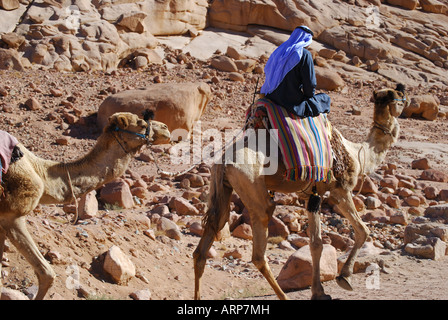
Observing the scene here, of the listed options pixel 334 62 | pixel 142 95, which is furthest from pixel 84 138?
pixel 334 62

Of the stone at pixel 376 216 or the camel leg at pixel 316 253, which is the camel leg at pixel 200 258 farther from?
the stone at pixel 376 216

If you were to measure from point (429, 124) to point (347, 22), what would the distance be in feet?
30.9

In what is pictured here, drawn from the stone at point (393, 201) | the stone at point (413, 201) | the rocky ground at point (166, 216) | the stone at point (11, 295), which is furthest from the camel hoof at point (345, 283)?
the stone at point (413, 201)

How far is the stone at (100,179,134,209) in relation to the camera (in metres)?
9.88

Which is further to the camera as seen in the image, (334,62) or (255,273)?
(334,62)

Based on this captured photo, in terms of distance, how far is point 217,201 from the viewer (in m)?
5.78

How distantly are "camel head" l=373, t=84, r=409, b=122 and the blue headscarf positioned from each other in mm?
1390

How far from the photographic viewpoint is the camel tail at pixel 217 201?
574cm

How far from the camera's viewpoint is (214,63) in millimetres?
21531

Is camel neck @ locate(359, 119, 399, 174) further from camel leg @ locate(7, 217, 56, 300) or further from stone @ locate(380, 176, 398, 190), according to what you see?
stone @ locate(380, 176, 398, 190)

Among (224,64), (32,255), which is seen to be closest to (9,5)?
(224,64)

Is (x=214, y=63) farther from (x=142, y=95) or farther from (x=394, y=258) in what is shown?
(x=394, y=258)

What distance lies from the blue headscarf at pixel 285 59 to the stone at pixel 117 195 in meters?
4.35
